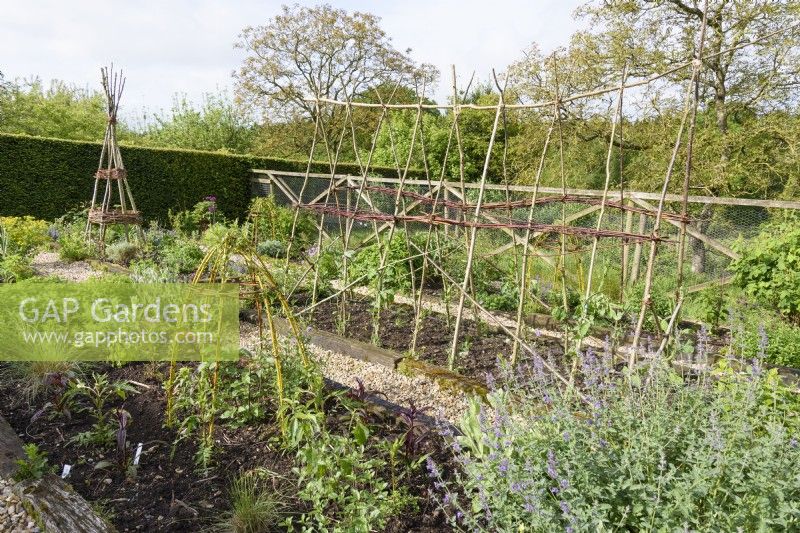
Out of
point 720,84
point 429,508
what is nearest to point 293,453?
point 429,508

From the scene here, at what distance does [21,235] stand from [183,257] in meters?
2.27

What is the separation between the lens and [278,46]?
774 inches

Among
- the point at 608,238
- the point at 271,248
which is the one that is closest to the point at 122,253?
the point at 271,248


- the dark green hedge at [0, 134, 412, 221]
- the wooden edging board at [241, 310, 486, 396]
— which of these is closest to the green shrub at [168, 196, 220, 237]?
the dark green hedge at [0, 134, 412, 221]

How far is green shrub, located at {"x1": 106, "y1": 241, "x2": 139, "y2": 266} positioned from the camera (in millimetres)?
Result: 8148

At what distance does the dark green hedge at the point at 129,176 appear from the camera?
10.8m

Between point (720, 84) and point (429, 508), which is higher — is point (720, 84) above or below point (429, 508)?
above

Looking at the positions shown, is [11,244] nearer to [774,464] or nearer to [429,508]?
[429,508]

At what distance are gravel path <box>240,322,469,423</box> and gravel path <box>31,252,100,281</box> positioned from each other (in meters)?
3.61

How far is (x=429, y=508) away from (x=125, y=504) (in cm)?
132

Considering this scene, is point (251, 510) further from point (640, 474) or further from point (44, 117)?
point (44, 117)

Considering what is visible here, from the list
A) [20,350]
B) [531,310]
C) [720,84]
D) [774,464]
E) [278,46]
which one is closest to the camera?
[774,464]

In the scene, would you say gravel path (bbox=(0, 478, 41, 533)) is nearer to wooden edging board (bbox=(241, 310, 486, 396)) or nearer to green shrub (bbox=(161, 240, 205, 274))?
wooden edging board (bbox=(241, 310, 486, 396))

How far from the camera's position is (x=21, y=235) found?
785 cm
